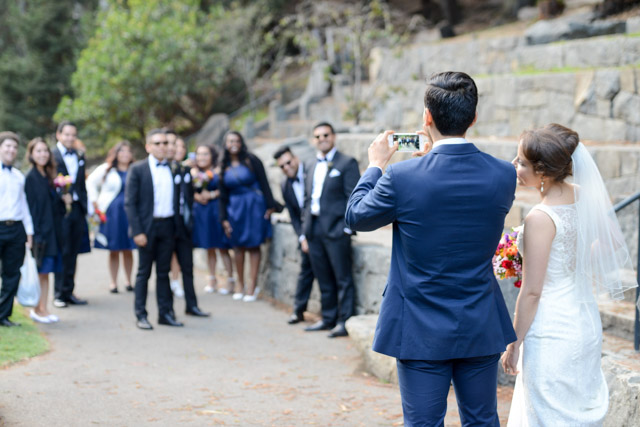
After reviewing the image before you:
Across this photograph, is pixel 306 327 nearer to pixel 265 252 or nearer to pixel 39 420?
pixel 265 252

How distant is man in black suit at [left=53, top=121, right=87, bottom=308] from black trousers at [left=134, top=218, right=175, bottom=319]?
1.42 meters

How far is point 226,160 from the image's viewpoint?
9.56 m

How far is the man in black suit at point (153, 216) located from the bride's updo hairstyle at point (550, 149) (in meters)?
5.01

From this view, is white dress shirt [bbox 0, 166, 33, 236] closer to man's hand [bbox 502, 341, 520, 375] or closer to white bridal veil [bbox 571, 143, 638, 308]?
man's hand [bbox 502, 341, 520, 375]

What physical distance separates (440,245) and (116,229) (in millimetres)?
7284

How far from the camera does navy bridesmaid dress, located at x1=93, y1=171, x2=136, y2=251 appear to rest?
9.60 meters

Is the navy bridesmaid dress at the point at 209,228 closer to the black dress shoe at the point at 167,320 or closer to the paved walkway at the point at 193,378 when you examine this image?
the paved walkway at the point at 193,378

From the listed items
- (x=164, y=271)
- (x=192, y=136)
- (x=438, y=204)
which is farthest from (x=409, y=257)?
(x=192, y=136)

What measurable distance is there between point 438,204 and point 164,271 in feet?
18.0

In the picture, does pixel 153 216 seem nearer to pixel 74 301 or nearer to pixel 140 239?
pixel 140 239

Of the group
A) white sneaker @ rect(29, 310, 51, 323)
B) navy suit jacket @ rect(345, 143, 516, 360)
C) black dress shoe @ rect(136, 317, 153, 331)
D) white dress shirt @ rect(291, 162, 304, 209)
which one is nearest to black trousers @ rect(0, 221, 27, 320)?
white sneaker @ rect(29, 310, 51, 323)

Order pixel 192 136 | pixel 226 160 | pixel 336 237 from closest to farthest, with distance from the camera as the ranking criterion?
pixel 336 237, pixel 226 160, pixel 192 136

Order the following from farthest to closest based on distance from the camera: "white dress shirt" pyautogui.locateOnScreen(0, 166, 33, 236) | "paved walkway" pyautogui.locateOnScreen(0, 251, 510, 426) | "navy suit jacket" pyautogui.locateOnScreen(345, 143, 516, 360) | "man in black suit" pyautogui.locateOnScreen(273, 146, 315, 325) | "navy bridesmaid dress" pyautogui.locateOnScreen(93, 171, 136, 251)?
"navy bridesmaid dress" pyautogui.locateOnScreen(93, 171, 136, 251) → "man in black suit" pyautogui.locateOnScreen(273, 146, 315, 325) → "white dress shirt" pyautogui.locateOnScreen(0, 166, 33, 236) → "paved walkway" pyautogui.locateOnScreen(0, 251, 510, 426) → "navy suit jacket" pyautogui.locateOnScreen(345, 143, 516, 360)

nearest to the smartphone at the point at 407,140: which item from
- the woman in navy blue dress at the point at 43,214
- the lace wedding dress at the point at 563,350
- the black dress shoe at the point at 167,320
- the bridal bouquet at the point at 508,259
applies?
the lace wedding dress at the point at 563,350
